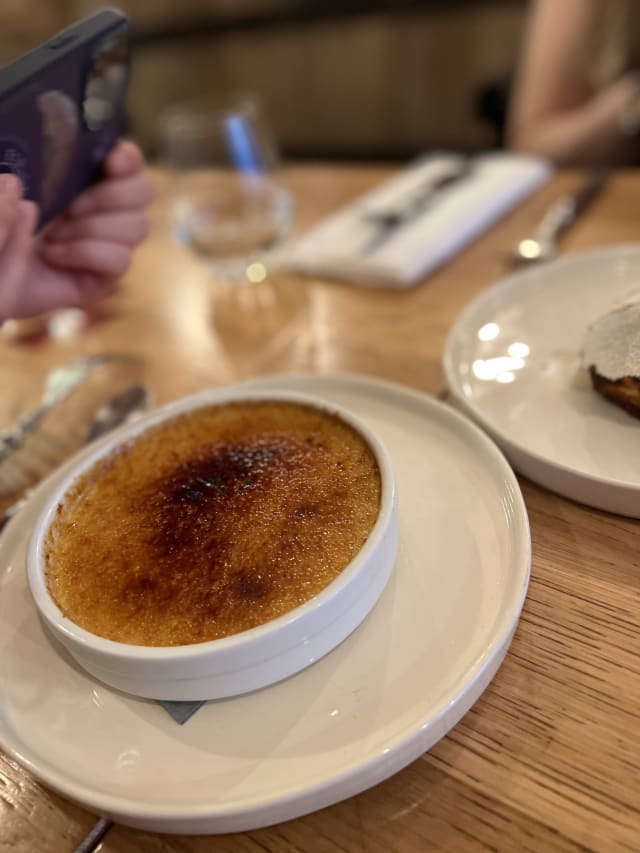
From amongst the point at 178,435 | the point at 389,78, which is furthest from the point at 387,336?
the point at 389,78

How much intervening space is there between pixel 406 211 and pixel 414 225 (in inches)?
3.1

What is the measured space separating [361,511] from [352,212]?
0.88m

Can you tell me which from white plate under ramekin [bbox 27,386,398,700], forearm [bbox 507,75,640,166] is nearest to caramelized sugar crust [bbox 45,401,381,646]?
white plate under ramekin [bbox 27,386,398,700]

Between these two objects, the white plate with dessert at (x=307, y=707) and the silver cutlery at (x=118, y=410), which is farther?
the silver cutlery at (x=118, y=410)

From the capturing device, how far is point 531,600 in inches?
20.3

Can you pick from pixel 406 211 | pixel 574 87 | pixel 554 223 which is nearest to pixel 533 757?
pixel 554 223

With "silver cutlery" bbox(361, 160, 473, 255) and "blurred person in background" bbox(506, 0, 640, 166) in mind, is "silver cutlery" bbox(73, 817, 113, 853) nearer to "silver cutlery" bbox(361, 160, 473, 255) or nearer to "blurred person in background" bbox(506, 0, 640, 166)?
"silver cutlery" bbox(361, 160, 473, 255)

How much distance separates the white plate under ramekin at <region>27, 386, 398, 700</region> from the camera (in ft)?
1.39

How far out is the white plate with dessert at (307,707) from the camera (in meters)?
0.40

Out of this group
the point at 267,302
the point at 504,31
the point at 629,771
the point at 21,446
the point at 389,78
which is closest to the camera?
the point at 629,771

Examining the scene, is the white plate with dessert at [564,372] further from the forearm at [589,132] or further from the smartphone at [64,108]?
the forearm at [589,132]

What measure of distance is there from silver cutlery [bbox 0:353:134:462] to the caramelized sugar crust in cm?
23

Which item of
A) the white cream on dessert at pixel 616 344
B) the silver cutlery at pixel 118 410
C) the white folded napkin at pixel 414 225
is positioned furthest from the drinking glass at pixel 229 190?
the white cream on dessert at pixel 616 344

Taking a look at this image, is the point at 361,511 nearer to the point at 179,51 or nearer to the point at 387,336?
the point at 387,336
